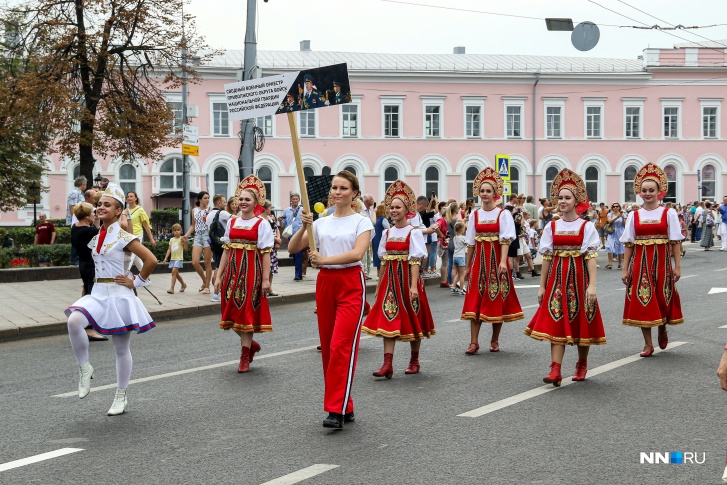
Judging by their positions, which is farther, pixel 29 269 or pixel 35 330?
pixel 29 269

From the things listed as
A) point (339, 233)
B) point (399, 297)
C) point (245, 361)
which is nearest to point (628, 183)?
point (399, 297)

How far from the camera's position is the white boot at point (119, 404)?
7.99m

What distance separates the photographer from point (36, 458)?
21.6 feet

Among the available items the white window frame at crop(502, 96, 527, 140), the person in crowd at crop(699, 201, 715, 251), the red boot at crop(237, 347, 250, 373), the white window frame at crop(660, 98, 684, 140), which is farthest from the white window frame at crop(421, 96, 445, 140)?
the red boot at crop(237, 347, 250, 373)

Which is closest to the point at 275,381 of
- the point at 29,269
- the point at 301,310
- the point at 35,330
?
the point at 35,330

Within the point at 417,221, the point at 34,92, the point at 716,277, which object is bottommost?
the point at 716,277

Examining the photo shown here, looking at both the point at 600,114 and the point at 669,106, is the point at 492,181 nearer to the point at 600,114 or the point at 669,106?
the point at 600,114

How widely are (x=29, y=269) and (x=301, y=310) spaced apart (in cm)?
707

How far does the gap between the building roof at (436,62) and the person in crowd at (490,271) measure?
146 ft

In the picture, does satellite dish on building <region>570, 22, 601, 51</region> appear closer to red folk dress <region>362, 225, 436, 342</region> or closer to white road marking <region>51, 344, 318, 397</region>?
white road marking <region>51, 344, 318, 397</region>

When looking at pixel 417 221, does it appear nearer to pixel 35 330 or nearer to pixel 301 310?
pixel 301 310

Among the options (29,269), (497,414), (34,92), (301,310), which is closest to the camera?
(497,414)

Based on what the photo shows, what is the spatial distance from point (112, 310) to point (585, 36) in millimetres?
19391

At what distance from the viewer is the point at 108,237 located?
8180mm
